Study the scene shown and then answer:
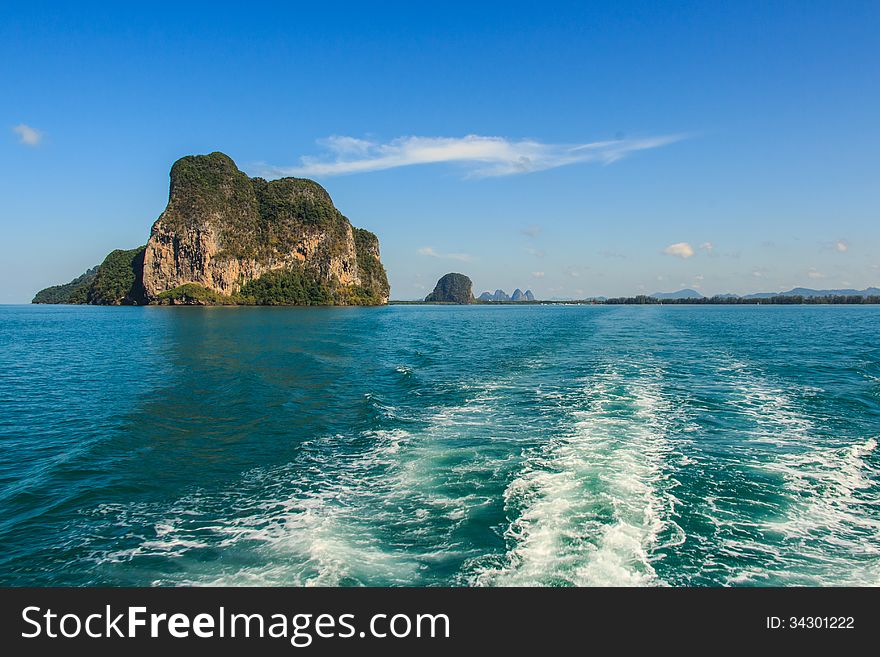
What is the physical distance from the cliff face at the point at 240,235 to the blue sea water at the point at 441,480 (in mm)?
130632

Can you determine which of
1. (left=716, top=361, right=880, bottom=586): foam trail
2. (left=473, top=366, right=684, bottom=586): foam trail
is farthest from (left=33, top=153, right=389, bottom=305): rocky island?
(left=716, top=361, right=880, bottom=586): foam trail

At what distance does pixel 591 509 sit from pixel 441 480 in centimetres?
323

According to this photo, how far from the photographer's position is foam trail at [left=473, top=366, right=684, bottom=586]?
22.2 ft

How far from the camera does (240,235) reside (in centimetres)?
15275

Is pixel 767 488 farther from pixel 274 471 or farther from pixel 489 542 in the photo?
pixel 274 471

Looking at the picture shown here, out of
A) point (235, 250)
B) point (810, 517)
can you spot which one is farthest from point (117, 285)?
point (810, 517)

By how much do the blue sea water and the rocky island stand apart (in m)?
131

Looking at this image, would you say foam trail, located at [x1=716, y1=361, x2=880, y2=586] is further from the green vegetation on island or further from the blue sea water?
the green vegetation on island

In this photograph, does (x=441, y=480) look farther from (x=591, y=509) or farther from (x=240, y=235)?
(x=240, y=235)
